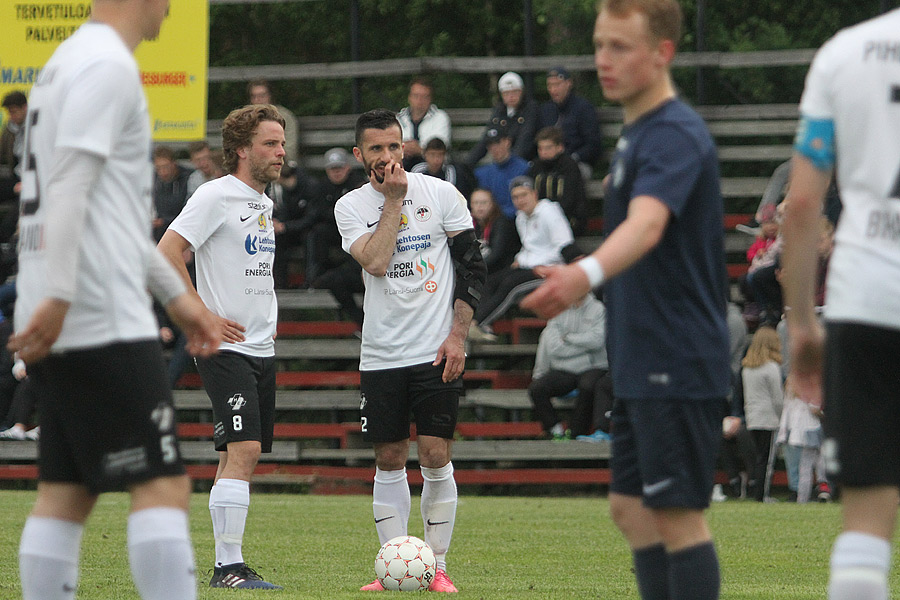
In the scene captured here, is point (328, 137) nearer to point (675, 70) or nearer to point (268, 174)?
point (675, 70)

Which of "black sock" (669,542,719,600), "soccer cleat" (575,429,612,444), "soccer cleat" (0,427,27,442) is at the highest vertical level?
"black sock" (669,542,719,600)

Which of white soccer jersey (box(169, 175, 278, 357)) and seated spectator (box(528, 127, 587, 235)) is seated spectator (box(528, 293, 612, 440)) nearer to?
seated spectator (box(528, 127, 587, 235))

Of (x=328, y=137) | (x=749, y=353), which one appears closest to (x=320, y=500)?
(x=749, y=353)

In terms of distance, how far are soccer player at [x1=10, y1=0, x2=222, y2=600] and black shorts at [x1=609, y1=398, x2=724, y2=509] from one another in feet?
4.59

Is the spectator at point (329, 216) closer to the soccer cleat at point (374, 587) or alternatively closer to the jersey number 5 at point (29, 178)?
the soccer cleat at point (374, 587)

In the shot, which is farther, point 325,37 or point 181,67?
point 325,37

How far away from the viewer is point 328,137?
19688mm

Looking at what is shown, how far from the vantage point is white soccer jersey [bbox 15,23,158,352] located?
3.68m

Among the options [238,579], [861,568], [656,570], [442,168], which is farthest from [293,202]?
[861,568]

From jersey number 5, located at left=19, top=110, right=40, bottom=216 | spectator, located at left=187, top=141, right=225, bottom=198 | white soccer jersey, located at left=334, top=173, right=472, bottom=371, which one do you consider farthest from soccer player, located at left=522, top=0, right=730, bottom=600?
spectator, located at left=187, top=141, right=225, bottom=198

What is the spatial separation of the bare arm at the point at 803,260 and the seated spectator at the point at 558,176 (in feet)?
41.2

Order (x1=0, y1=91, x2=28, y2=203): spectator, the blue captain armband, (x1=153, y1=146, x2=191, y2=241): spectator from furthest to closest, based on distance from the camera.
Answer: (x1=153, y1=146, x2=191, y2=241): spectator → (x1=0, y1=91, x2=28, y2=203): spectator → the blue captain armband

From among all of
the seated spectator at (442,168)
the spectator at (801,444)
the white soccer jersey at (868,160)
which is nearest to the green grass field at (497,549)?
the spectator at (801,444)

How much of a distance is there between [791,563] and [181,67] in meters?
10.8
